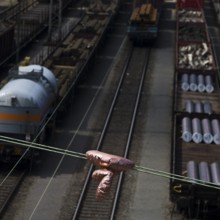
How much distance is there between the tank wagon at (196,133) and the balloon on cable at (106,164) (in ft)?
11.8

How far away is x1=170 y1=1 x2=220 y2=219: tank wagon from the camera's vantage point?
1731cm

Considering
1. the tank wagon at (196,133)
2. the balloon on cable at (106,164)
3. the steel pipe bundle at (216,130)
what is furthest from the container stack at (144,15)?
the balloon on cable at (106,164)

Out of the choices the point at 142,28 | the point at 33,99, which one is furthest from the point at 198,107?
the point at 142,28

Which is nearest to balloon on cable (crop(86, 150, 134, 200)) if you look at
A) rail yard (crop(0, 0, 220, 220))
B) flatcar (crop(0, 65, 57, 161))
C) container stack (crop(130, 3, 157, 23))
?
rail yard (crop(0, 0, 220, 220))

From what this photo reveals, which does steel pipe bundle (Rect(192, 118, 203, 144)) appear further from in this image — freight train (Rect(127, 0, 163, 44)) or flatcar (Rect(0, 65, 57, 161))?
freight train (Rect(127, 0, 163, 44))

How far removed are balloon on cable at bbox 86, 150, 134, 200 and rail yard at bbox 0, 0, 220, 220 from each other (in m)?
0.02

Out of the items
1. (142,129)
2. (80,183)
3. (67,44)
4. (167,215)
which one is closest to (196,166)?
(167,215)

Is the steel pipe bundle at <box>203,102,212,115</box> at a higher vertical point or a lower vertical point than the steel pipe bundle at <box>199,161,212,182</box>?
lower

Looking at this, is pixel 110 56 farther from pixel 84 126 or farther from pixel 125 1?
pixel 125 1

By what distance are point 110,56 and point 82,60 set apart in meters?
8.77

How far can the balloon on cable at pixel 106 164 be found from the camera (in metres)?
11.1

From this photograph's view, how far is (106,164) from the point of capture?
1112 cm

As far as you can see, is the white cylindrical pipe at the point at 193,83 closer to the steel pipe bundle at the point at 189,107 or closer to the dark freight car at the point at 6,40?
the steel pipe bundle at the point at 189,107

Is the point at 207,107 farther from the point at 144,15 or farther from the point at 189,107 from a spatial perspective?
the point at 144,15
